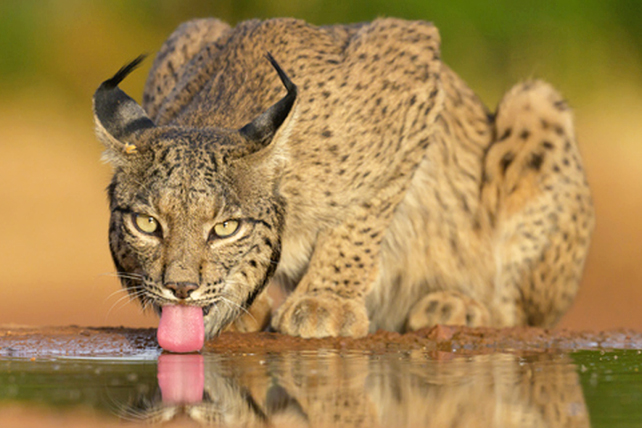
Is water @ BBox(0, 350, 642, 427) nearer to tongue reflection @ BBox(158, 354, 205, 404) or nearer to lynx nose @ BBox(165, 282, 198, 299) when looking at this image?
tongue reflection @ BBox(158, 354, 205, 404)

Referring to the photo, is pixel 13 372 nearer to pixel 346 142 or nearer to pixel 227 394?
pixel 227 394

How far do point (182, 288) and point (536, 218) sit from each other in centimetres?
231

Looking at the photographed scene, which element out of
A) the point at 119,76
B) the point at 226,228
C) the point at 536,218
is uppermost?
the point at 119,76

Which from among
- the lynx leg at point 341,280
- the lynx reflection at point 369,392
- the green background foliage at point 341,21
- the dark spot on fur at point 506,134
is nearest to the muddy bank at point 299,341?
the lynx leg at point 341,280

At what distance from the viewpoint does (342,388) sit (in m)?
2.79

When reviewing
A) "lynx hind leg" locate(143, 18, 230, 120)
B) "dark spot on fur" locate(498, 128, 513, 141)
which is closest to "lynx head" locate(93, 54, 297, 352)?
"lynx hind leg" locate(143, 18, 230, 120)

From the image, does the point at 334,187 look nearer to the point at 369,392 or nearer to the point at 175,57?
the point at 175,57

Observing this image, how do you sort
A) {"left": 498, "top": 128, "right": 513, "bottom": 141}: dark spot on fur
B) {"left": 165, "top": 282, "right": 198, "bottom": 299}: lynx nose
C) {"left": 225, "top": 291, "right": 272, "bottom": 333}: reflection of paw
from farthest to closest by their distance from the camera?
{"left": 498, "top": 128, "right": 513, "bottom": 141}: dark spot on fur, {"left": 225, "top": 291, "right": 272, "bottom": 333}: reflection of paw, {"left": 165, "top": 282, "right": 198, "bottom": 299}: lynx nose

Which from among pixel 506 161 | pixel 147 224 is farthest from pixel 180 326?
pixel 506 161

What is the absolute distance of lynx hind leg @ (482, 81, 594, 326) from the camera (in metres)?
5.18

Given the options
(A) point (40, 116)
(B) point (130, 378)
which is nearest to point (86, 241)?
(A) point (40, 116)

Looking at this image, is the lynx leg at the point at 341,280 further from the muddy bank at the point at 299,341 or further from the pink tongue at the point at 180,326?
the pink tongue at the point at 180,326

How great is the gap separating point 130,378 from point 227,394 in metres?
0.39

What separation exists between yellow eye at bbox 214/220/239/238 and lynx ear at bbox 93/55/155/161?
0.39 m
